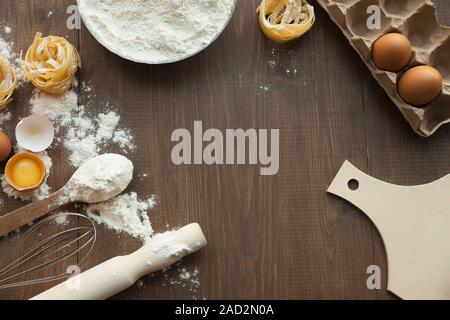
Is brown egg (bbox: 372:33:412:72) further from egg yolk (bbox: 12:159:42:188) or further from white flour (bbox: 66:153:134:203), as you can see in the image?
egg yolk (bbox: 12:159:42:188)

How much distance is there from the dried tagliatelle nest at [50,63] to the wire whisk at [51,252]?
24 centimetres

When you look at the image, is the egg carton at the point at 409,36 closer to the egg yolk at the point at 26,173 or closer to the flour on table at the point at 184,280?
the flour on table at the point at 184,280

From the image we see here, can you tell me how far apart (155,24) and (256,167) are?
32 cm

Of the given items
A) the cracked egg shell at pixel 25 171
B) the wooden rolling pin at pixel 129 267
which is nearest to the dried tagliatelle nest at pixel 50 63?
the cracked egg shell at pixel 25 171

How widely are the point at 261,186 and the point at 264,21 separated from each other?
304 millimetres

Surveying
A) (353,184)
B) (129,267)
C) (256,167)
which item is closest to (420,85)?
(353,184)

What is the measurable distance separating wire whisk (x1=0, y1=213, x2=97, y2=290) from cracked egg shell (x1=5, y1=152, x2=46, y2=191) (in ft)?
0.24

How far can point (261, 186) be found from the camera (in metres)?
1.06

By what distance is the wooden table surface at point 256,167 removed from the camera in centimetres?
104

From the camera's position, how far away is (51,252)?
1032 millimetres

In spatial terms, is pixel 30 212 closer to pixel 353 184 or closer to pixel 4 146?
pixel 4 146

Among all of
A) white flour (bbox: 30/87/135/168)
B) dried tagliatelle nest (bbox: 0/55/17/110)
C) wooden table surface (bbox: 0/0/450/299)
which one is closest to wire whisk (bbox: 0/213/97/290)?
wooden table surface (bbox: 0/0/450/299)

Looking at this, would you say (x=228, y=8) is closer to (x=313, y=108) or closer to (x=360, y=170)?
(x=313, y=108)

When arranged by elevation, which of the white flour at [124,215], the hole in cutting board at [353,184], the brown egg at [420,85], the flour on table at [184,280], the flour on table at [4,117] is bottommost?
the flour on table at [184,280]
